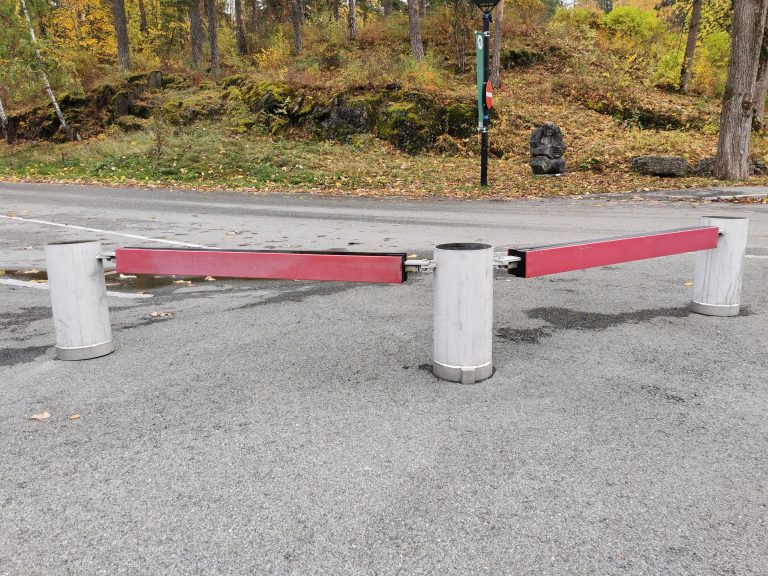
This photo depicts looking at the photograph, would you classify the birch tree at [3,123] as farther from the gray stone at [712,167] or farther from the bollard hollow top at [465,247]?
the bollard hollow top at [465,247]

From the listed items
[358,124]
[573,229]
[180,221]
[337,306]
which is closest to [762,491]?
[337,306]

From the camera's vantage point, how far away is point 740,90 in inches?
593

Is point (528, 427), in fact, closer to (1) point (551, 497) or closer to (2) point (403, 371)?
(1) point (551, 497)

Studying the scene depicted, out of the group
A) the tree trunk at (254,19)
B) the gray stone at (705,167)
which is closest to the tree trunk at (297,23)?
Result: the tree trunk at (254,19)

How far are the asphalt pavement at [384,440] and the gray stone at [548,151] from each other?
12.6 meters

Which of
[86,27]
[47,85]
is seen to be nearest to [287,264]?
[47,85]

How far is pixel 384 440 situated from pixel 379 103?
2135cm

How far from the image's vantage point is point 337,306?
5207 mm

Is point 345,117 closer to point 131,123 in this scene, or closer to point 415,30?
point 415,30

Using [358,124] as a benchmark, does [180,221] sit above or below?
below

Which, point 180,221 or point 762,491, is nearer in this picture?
point 762,491

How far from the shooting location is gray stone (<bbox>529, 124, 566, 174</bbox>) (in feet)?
57.4

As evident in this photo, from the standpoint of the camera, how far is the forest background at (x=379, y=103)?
60.9ft

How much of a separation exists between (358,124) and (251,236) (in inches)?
564
